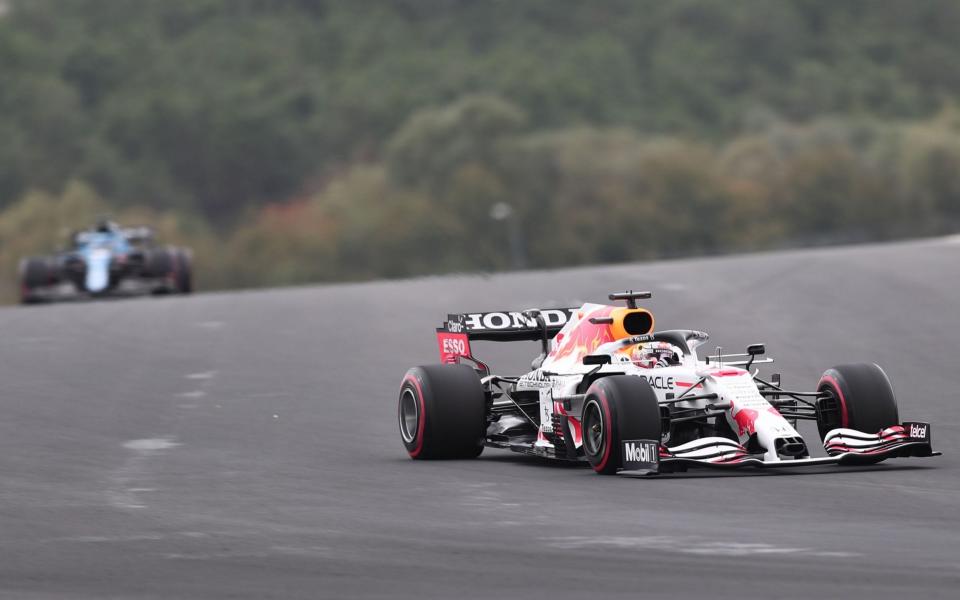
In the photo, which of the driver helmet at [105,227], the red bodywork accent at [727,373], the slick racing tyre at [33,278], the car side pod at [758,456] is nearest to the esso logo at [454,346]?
the red bodywork accent at [727,373]

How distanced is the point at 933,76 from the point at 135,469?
5180 inches

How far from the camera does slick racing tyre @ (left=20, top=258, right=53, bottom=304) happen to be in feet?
118

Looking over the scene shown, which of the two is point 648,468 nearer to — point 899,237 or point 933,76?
point 899,237

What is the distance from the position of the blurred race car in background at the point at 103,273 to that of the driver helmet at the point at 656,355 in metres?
24.2

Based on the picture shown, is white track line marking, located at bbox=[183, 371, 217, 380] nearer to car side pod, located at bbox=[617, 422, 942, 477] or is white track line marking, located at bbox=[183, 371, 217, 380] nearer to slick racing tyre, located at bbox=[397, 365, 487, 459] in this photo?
slick racing tyre, located at bbox=[397, 365, 487, 459]

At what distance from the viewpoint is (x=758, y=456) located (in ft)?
41.0

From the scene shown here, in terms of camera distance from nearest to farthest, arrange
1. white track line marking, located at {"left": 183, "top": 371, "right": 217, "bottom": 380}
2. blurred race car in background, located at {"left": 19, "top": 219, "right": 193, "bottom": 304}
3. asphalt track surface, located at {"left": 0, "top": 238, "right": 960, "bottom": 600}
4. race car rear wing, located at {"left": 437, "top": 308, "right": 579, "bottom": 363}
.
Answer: asphalt track surface, located at {"left": 0, "top": 238, "right": 960, "bottom": 600}, race car rear wing, located at {"left": 437, "top": 308, "right": 579, "bottom": 363}, white track line marking, located at {"left": 183, "top": 371, "right": 217, "bottom": 380}, blurred race car in background, located at {"left": 19, "top": 219, "right": 193, "bottom": 304}

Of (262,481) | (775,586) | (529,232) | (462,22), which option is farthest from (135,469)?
(462,22)

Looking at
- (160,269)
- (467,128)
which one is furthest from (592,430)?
(467,128)

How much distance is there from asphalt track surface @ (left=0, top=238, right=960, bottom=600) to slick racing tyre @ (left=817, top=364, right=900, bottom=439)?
461 mm

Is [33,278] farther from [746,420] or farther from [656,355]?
[746,420]

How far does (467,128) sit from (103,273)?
73679 mm

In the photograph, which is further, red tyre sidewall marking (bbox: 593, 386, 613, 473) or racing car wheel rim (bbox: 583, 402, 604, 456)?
racing car wheel rim (bbox: 583, 402, 604, 456)

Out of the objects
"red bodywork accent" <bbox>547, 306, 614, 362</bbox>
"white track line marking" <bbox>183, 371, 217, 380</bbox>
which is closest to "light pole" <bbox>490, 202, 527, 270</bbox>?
"white track line marking" <bbox>183, 371, 217, 380</bbox>
